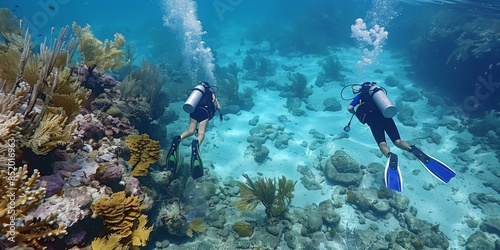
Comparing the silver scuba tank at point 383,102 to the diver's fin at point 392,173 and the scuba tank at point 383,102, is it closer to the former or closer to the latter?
the scuba tank at point 383,102

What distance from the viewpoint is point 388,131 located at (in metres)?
6.35

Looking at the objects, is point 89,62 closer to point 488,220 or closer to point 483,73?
point 488,220

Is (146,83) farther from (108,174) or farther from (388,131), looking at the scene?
(388,131)

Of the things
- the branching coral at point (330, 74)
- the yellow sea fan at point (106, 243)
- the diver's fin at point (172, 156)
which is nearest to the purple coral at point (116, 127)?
the diver's fin at point (172, 156)

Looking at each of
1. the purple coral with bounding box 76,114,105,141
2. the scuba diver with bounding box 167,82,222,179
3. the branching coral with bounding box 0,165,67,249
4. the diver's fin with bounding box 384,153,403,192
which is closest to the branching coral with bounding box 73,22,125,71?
the purple coral with bounding box 76,114,105,141

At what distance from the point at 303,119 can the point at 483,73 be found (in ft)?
31.4

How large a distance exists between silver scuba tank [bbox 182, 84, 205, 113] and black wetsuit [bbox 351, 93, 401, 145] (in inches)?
162

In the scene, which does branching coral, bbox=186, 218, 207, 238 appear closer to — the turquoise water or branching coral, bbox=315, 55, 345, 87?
the turquoise water

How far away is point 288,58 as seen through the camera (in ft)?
68.8

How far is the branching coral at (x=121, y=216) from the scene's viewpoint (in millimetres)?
3479

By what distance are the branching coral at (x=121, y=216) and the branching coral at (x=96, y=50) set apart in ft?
14.1

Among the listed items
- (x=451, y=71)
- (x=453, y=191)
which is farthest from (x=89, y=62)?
(x=451, y=71)

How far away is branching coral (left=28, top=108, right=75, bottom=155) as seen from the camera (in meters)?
3.11

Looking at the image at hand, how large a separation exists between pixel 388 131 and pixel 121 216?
6.03 m
